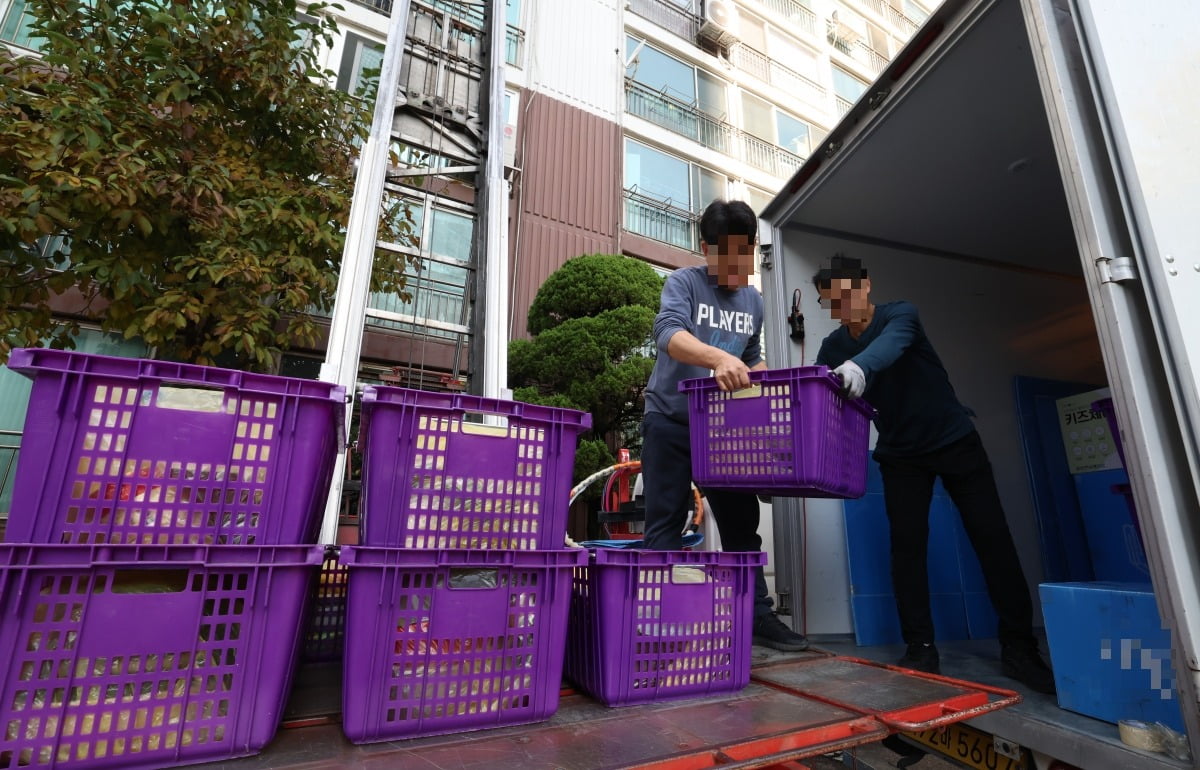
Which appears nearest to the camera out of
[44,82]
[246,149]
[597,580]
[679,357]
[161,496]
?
[161,496]

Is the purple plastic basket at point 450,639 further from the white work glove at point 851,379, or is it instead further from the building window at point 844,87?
the building window at point 844,87

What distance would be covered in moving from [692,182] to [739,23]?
4.63m

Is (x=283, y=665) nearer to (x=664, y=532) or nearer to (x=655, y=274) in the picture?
(x=664, y=532)

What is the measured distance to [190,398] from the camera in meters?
1.29

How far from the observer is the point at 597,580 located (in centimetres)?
165

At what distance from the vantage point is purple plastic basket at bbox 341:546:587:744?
1.27 meters

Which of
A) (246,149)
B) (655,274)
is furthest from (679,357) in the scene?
(655,274)

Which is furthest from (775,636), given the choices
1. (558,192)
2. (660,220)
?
(660,220)

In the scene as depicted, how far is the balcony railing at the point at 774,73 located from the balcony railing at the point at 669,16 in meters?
1.00

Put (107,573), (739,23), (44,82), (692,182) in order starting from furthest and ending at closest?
1. (739,23)
2. (692,182)
3. (44,82)
4. (107,573)

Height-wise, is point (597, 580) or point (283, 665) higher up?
point (597, 580)

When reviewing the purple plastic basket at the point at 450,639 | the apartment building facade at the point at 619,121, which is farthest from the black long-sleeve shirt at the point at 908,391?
the apartment building facade at the point at 619,121

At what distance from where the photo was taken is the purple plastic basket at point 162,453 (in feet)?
3.83

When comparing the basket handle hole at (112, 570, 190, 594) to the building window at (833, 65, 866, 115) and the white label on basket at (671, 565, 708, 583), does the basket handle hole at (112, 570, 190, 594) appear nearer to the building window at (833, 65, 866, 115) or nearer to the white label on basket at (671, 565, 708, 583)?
the white label on basket at (671, 565, 708, 583)
